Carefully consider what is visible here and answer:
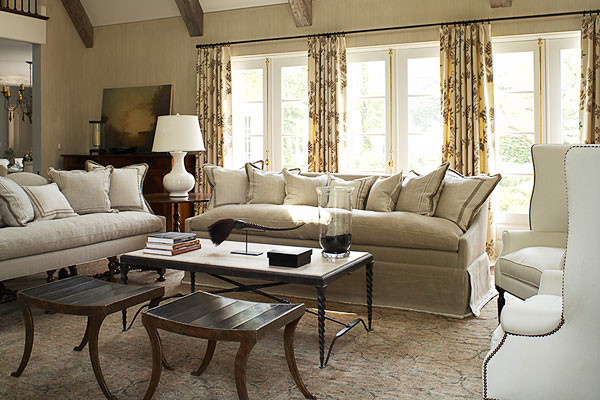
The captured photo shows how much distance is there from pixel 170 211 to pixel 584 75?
4927 millimetres

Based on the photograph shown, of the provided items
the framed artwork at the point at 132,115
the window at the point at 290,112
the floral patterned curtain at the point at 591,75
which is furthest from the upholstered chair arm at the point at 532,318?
the framed artwork at the point at 132,115

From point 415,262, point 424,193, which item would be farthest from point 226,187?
point 415,262

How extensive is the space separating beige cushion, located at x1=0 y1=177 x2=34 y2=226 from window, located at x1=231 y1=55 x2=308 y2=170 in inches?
130

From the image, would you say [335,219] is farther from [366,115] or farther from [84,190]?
[366,115]

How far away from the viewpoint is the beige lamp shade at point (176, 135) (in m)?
5.00

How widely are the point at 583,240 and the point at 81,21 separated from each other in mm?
7735

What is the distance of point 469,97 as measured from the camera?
5.57 metres

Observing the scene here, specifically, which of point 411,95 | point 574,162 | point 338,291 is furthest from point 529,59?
point 574,162

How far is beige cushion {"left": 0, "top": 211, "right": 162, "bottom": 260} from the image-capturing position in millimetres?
3402

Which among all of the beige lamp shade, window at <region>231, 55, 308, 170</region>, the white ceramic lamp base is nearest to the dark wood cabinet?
window at <region>231, 55, 308, 170</region>

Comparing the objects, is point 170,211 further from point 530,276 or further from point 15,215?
point 530,276

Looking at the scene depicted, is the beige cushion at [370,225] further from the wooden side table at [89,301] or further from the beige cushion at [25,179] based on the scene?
the wooden side table at [89,301]

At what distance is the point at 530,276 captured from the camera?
2.79m

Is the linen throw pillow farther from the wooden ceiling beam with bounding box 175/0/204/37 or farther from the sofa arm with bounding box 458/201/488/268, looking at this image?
the wooden ceiling beam with bounding box 175/0/204/37
